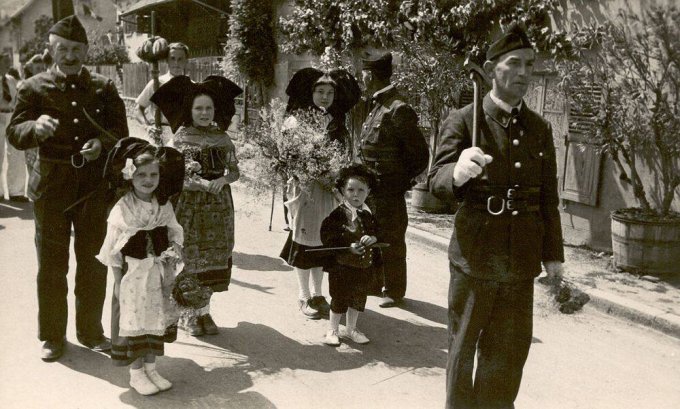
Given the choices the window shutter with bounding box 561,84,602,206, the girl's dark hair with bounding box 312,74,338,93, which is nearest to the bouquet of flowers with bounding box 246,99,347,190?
the girl's dark hair with bounding box 312,74,338,93

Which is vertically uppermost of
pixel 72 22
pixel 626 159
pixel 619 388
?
pixel 72 22

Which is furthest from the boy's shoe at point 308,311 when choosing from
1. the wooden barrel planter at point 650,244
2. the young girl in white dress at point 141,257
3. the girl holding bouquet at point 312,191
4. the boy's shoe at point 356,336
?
the wooden barrel planter at point 650,244

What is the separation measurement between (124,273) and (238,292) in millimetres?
2145

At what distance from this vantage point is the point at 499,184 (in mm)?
3350

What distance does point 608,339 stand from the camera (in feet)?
17.9

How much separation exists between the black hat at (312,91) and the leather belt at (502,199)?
2549 mm

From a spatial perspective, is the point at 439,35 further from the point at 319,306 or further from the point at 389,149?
the point at 319,306

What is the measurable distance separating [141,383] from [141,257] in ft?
2.63

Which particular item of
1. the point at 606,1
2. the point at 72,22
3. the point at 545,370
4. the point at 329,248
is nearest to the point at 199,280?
the point at 329,248

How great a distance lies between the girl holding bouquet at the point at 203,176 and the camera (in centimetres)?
495

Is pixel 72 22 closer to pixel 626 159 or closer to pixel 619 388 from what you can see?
pixel 619 388

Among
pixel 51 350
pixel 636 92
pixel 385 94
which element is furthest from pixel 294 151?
pixel 636 92

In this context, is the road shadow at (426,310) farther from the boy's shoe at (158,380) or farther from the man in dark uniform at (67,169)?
the man in dark uniform at (67,169)

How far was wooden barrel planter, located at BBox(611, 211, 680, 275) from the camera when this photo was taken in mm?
6809
